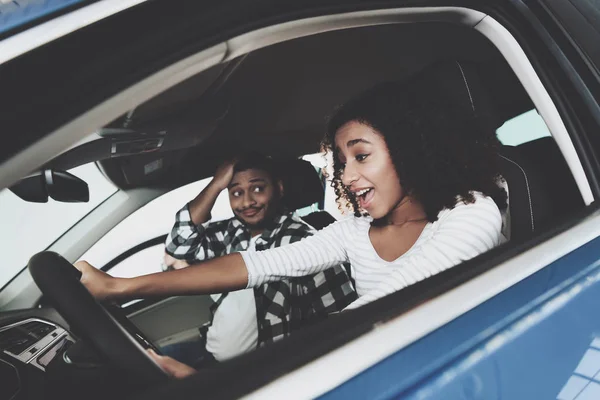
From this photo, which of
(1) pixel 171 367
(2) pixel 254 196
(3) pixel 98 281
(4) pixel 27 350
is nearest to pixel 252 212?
(2) pixel 254 196

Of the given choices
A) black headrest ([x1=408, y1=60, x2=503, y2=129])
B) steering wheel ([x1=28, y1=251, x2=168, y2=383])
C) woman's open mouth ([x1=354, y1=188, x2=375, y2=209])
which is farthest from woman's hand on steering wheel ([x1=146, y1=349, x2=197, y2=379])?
black headrest ([x1=408, y1=60, x2=503, y2=129])

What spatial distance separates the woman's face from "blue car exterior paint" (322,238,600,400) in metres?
0.61

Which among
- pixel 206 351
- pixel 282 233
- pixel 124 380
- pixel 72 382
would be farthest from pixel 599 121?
pixel 206 351

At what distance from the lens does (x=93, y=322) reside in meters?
0.84

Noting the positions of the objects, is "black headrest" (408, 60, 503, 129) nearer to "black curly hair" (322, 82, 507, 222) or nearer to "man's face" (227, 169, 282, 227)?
"black curly hair" (322, 82, 507, 222)

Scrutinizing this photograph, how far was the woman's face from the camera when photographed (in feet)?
4.71

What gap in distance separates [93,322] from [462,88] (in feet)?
3.76

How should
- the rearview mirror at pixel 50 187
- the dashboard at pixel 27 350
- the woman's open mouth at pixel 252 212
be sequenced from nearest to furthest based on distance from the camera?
the rearview mirror at pixel 50 187 → the dashboard at pixel 27 350 → the woman's open mouth at pixel 252 212

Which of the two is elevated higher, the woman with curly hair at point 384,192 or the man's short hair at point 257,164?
the man's short hair at point 257,164

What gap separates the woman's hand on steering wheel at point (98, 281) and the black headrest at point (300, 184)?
1063 millimetres

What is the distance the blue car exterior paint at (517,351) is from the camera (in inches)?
26.2

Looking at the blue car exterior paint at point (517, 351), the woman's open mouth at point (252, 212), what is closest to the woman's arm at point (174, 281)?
the woman's open mouth at point (252, 212)

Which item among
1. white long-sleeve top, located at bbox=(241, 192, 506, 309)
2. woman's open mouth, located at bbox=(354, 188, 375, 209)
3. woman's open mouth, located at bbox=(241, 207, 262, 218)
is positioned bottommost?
white long-sleeve top, located at bbox=(241, 192, 506, 309)

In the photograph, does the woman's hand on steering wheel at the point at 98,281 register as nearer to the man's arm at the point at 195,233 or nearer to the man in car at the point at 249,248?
the man in car at the point at 249,248
